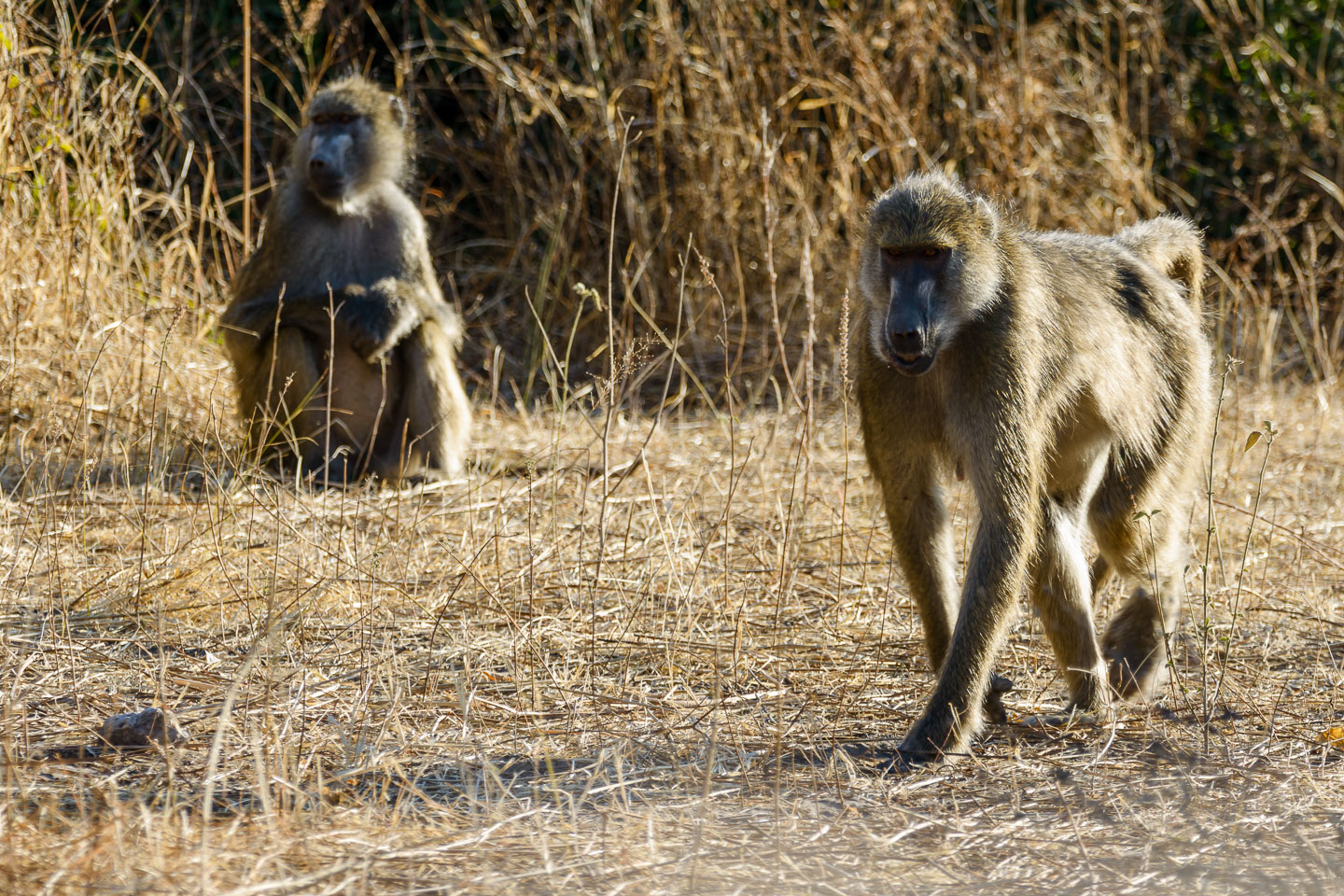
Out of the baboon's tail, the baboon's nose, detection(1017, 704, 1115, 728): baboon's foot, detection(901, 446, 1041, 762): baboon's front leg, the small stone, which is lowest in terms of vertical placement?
detection(1017, 704, 1115, 728): baboon's foot

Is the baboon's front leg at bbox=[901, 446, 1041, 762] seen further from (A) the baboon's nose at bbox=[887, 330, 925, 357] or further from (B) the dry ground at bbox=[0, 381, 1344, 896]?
(A) the baboon's nose at bbox=[887, 330, 925, 357]

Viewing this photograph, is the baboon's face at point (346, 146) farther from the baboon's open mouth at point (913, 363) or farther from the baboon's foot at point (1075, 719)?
the baboon's foot at point (1075, 719)

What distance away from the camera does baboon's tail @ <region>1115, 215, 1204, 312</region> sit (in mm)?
3700

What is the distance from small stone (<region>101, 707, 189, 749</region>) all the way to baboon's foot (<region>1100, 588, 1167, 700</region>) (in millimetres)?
1922

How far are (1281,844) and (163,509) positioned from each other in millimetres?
3214

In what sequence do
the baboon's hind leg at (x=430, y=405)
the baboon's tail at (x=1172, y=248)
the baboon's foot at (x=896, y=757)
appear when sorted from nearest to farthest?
the baboon's foot at (x=896, y=757) → the baboon's tail at (x=1172, y=248) → the baboon's hind leg at (x=430, y=405)

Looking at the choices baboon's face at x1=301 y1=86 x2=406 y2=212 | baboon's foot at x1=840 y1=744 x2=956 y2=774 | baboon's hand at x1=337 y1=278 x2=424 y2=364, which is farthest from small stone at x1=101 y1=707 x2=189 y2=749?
baboon's face at x1=301 y1=86 x2=406 y2=212

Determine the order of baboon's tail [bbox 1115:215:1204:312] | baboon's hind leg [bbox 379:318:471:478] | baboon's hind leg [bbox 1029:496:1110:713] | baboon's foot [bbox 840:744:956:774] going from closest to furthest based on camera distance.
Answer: baboon's foot [bbox 840:744:956:774] < baboon's hind leg [bbox 1029:496:1110:713] < baboon's tail [bbox 1115:215:1204:312] < baboon's hind leg [bbox 379:318:471:478]

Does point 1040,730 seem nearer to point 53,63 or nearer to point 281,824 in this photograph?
point 281,824

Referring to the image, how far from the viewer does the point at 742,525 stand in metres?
4.50

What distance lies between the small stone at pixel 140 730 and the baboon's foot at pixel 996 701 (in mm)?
1585

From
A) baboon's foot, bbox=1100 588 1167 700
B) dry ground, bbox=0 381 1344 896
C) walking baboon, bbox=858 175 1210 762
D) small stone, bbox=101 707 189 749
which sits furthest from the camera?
baboon's foot, bbox=1100 588 1167 700

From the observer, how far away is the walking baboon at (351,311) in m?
5.13

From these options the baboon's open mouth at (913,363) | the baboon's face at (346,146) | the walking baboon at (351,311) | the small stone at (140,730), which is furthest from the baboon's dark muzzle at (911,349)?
the baboon's face at (346,146)
